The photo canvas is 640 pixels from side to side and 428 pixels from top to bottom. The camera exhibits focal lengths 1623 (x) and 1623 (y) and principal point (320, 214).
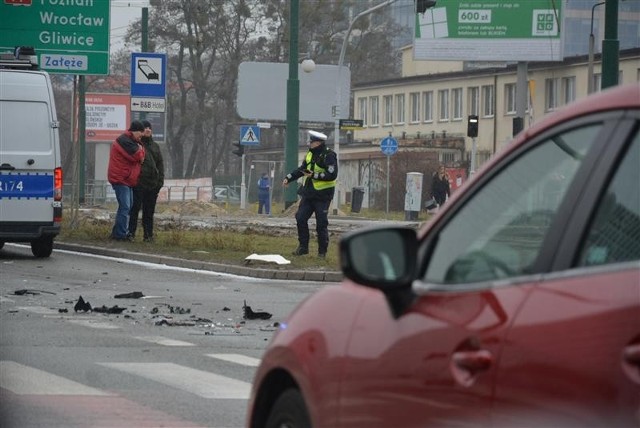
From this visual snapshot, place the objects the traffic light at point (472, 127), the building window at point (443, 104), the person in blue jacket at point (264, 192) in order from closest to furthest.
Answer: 1. the traffic light at point (472, 127)
2. the person in blue jacket at point (264, 192)
3. the building window at point (443, 104)

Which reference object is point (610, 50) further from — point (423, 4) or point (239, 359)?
point (423, 4)

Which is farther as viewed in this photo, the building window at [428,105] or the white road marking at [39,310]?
the building window at [428,105]

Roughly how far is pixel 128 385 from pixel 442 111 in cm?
7272

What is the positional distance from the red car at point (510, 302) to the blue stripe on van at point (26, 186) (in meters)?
17.1

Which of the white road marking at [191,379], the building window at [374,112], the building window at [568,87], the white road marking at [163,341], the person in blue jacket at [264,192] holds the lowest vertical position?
the person in blue jacket at [264,192]

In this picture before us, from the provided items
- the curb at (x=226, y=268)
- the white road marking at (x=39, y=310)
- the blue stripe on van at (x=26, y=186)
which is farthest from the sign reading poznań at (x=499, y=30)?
the white road marking at (x=39, y=310)

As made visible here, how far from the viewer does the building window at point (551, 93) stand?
6919 centimetres

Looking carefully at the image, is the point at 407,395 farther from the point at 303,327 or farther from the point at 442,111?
the point at 442,111

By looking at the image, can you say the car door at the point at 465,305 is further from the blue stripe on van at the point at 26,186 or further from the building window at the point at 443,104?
the building window at the point at 443,104

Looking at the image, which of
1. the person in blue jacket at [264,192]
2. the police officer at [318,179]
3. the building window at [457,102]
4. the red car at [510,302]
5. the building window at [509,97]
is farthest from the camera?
the building window at [457,102]

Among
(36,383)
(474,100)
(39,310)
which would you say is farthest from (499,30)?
(36,383)

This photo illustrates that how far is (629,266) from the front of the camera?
3182 millimetres

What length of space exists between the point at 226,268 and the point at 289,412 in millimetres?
16019

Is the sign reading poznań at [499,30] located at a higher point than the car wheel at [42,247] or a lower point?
higher
